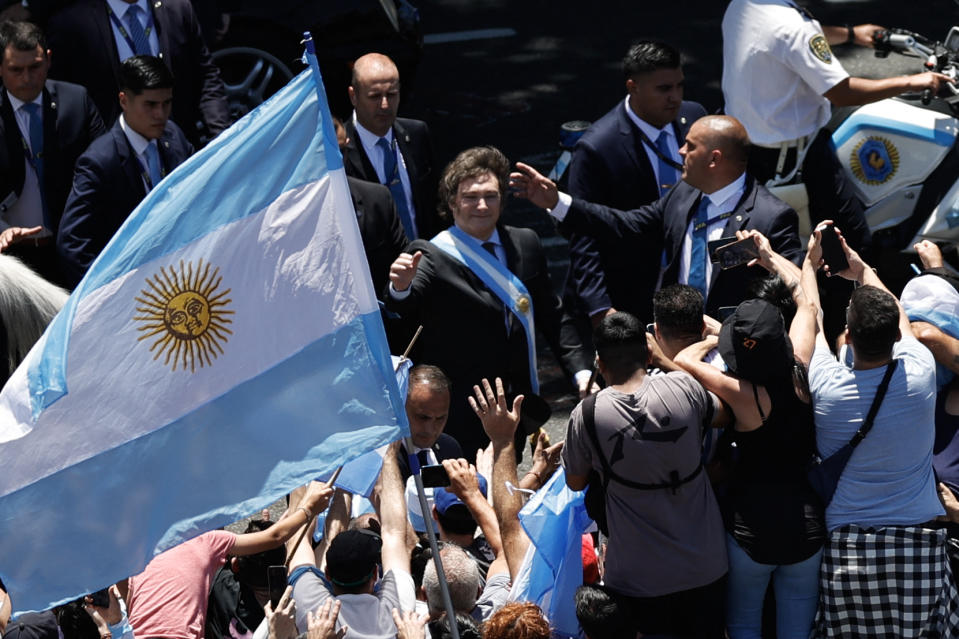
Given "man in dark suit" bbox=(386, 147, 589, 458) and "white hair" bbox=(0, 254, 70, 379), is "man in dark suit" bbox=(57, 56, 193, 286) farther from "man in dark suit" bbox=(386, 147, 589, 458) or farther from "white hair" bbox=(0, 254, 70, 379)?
"man in dark suit" bbox=(386, 147, 589, 458)

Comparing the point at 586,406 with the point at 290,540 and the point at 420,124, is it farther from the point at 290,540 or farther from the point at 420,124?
the point at 420,124

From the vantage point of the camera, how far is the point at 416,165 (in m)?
8.05

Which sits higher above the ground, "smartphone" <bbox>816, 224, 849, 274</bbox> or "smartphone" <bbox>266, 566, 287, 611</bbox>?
"smartphone" <bbox>816, 224, 849, 274</bbox>

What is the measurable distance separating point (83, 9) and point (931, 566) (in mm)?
5623

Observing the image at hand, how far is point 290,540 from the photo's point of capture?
5.66 m

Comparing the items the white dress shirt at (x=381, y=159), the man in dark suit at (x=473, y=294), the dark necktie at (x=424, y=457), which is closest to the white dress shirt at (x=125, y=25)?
the white dress shirt at (x=381, y=159)

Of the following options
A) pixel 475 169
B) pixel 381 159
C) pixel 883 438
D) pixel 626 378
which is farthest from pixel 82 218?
pixel 883 438

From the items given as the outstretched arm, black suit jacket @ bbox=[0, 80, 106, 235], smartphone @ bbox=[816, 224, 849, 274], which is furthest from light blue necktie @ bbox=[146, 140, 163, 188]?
smartphone @ bbox=[816, 224, 849, 274]

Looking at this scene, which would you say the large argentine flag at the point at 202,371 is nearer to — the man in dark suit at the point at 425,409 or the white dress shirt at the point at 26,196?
the man in dark suit at the point at 425,409

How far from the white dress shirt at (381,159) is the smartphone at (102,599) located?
330 cm

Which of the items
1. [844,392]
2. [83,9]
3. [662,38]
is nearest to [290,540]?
[844,392]

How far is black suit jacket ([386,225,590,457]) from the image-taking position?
6.89 m

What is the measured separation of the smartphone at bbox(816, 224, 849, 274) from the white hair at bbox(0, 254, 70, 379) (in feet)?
11.1

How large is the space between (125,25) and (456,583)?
4.50 metres
